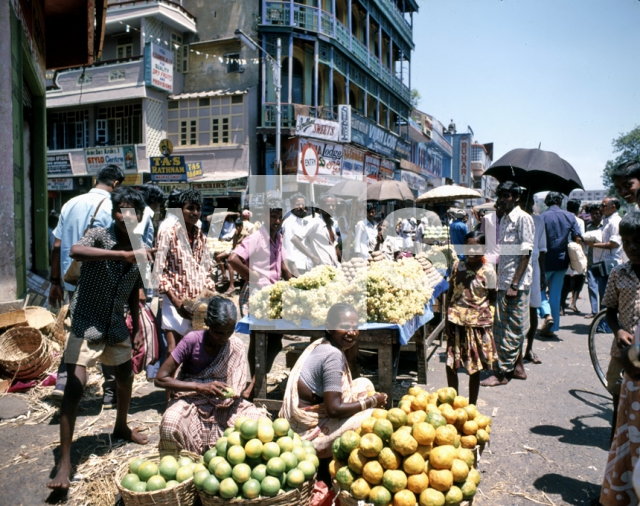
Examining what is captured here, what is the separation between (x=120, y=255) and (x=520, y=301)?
4.27m

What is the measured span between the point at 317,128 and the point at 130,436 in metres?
18.7

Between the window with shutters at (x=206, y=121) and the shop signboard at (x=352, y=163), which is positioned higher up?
the window with shutters at (x=206, y=121)

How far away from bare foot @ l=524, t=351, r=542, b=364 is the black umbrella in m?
2.31

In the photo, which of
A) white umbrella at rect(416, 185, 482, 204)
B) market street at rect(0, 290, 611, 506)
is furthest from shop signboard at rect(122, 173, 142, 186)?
market street at rect(0, 290, 611, 506)

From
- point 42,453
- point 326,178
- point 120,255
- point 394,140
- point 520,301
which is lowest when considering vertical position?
point 42,453

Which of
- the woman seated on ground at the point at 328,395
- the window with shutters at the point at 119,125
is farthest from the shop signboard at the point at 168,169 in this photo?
the woman seated on ground at the point at 328,395

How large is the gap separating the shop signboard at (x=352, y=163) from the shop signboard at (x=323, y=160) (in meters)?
0.48

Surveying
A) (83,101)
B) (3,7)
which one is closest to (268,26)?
(83,101)

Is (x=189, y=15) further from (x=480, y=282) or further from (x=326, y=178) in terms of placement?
(x=480, y=282)

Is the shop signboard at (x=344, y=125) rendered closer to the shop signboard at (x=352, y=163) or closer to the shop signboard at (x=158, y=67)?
the shop signboard at (x=352, y=163)

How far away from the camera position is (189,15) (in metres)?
22.6

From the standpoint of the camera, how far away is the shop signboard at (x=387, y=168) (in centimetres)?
2855

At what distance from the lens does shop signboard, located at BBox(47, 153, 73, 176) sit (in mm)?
24609

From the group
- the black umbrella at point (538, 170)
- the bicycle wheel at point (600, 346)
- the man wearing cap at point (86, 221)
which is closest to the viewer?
the man wearing cap at point (86, 221)
